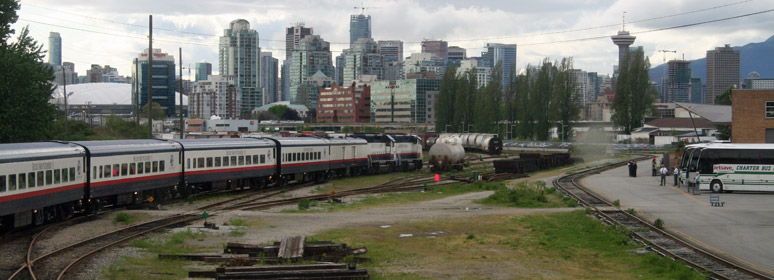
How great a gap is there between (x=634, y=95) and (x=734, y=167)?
66.2 meters

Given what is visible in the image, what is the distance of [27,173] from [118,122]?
8066 centimetres

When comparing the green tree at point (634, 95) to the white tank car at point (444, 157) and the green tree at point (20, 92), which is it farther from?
the green tree at point (20, 92)

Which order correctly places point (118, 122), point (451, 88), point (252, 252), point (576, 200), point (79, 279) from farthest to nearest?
1. point (451, 88)
2. point (118, 122)
3. point (576, 200)
4. point (252, 252)
5. point (79, 279)

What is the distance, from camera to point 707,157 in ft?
143

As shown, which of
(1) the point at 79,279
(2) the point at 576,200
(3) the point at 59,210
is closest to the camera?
(1) the point at 79,279

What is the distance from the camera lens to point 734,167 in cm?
4306

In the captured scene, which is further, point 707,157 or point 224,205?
point 707,157

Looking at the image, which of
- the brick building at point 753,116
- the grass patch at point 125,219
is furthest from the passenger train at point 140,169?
the brick building at point 753,116

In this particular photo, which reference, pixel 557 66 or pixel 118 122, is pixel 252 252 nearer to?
pixel 118 122

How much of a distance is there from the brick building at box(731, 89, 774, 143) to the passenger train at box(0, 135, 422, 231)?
3019cm

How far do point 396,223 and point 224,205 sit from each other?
34.0 ft

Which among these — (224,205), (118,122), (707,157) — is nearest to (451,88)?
(118,122)

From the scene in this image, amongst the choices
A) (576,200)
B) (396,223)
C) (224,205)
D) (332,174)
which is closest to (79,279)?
(396,223)

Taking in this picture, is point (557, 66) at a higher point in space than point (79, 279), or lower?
higher
